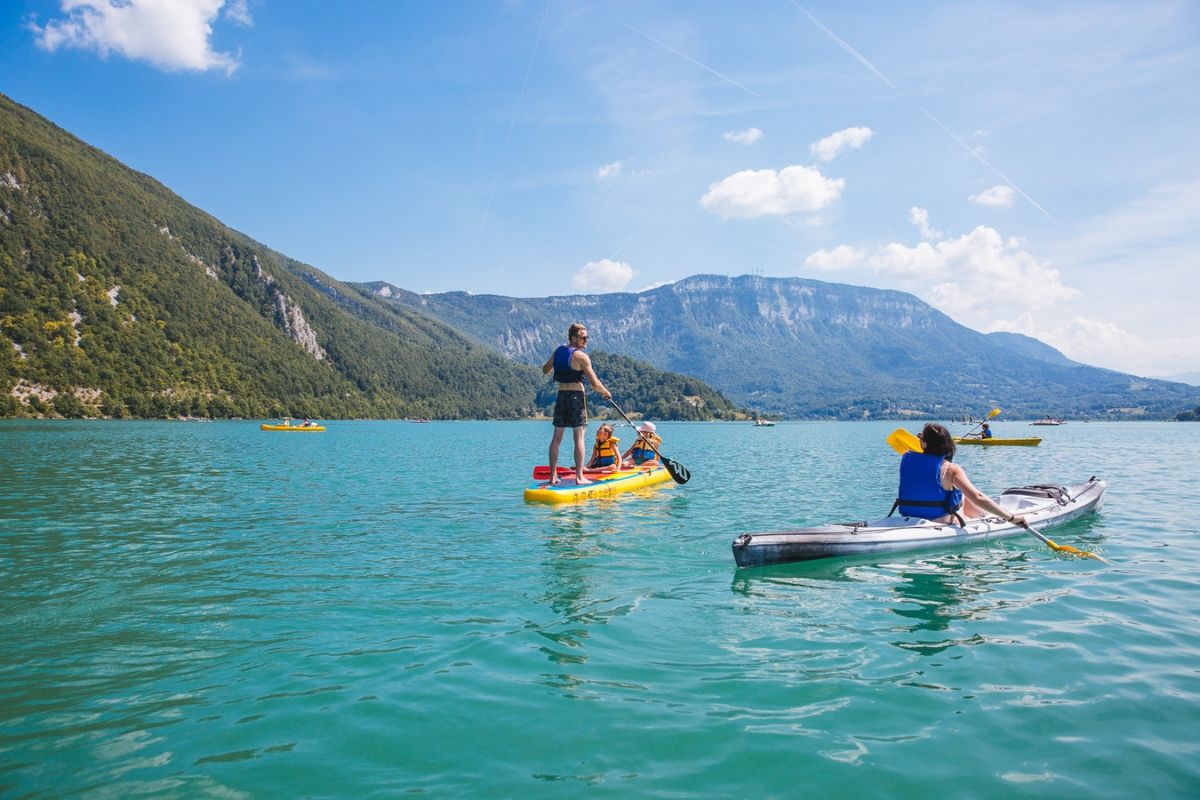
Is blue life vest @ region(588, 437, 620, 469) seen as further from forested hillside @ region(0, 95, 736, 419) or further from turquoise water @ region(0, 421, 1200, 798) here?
forested hillside @ region(0, 95, 736, 419)

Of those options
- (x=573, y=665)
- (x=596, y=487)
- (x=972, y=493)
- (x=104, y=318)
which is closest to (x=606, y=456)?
(x=596, y=487)

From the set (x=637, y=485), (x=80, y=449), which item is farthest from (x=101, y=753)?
(x=80, y=449)

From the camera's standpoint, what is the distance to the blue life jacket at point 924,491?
477 inches

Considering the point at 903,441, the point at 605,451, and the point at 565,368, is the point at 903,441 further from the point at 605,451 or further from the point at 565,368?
the point at 605,451

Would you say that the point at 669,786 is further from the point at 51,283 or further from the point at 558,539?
the point at 51,283

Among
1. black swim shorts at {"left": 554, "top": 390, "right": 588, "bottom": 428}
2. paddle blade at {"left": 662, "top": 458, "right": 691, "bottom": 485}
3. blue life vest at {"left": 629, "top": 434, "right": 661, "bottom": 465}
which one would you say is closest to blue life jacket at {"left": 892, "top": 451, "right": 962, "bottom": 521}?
black swim shorts at {"left": 554, "top": 390, "right": 588, "bottom": 428}

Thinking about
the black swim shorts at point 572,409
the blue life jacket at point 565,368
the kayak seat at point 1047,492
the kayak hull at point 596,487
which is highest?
the blue life jacket at point 565,368

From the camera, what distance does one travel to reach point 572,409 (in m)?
15.8

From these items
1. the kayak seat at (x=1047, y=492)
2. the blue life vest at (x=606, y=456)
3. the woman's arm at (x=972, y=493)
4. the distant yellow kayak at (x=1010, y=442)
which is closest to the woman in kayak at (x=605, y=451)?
the blue life vest at (x=606, y=456)

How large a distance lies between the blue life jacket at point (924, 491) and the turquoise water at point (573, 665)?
84 centimetres

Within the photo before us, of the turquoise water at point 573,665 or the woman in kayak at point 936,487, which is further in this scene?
the woman in kayak at point 936,487

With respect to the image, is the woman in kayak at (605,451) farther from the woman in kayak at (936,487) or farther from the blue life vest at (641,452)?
the woman in kayak at (936,487)

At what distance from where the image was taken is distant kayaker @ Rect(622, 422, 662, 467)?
77.0 ft

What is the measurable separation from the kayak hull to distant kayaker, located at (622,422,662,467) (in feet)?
3.59
